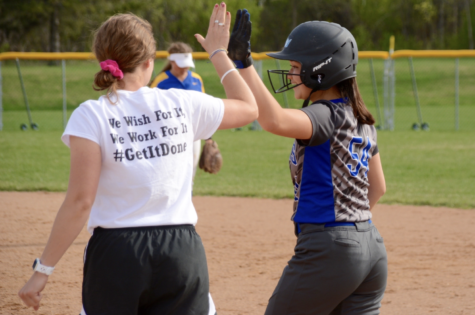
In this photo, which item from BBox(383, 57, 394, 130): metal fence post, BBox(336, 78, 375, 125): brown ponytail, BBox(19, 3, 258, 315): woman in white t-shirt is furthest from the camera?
BBox(383, 57, 394, 130): metal fence post

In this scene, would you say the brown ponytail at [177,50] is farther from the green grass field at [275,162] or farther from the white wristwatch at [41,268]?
the white wristwatch at [41,268]

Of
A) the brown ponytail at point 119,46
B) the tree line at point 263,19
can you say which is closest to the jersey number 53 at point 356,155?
the brown ponytail at point 119,46

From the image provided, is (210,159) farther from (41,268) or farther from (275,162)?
(41,268)

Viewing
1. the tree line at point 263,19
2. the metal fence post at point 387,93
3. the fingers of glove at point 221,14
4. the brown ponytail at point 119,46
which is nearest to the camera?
the brown ponytail at point 119,46

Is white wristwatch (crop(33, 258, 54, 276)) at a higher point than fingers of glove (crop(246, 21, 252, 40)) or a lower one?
lower

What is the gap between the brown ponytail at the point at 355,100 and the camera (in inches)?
97.9

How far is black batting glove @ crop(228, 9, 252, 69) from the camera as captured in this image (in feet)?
7.55

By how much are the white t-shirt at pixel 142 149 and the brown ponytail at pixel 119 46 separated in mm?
63

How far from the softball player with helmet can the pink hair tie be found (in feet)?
1.72

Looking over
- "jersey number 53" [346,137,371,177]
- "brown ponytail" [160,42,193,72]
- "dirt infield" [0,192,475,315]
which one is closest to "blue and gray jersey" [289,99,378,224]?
"jersey number 53" [346,137,371,177]

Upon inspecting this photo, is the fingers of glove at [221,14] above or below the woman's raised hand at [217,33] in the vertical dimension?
above

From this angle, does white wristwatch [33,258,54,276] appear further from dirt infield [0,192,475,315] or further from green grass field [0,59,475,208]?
green grass field [0,59,475,208]

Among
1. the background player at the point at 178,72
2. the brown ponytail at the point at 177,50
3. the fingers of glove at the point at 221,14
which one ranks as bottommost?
the background player at the point at 178,72

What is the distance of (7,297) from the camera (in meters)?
4.43
